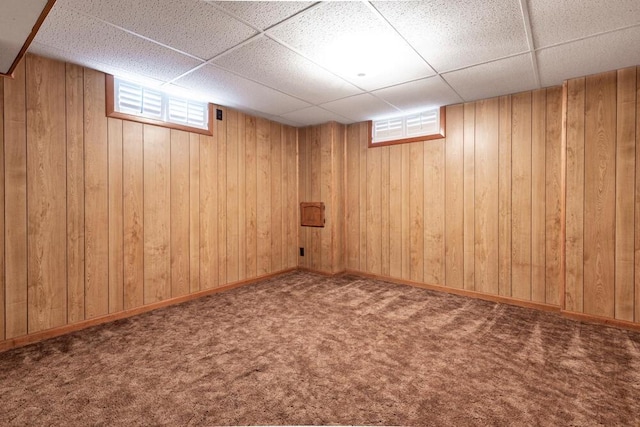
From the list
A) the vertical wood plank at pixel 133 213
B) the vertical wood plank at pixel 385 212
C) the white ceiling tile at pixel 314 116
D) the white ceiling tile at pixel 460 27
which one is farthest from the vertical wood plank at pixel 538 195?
the vertical wood plank at pixel 133 213

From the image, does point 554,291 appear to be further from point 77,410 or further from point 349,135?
point 77,410

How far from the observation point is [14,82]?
230 cm

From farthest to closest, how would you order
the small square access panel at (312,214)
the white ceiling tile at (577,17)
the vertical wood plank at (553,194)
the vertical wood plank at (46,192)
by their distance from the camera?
the small square access panel at (312,214) → the vertical wood plank at (553,194) → the vertical wood plank at (46,192) → the white ceiling tile at (577,17)

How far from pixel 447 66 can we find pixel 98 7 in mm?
2584

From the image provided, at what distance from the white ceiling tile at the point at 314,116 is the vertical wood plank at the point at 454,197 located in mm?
1471

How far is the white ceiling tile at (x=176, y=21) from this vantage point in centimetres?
177

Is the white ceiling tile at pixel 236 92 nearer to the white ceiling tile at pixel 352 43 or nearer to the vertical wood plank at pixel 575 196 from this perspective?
the white ceiling tile at pixel 352 43

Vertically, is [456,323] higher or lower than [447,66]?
lower

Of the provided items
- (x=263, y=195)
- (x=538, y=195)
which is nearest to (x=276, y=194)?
(x=263, y=195)

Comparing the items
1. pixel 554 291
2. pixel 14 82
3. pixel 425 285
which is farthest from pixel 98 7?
pixel 554 291

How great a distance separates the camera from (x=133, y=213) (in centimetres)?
298

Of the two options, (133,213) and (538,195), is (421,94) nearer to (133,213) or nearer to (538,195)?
(538,195)

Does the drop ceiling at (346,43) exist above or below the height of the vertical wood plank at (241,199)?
above

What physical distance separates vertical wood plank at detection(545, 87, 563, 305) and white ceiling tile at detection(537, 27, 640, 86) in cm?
35
